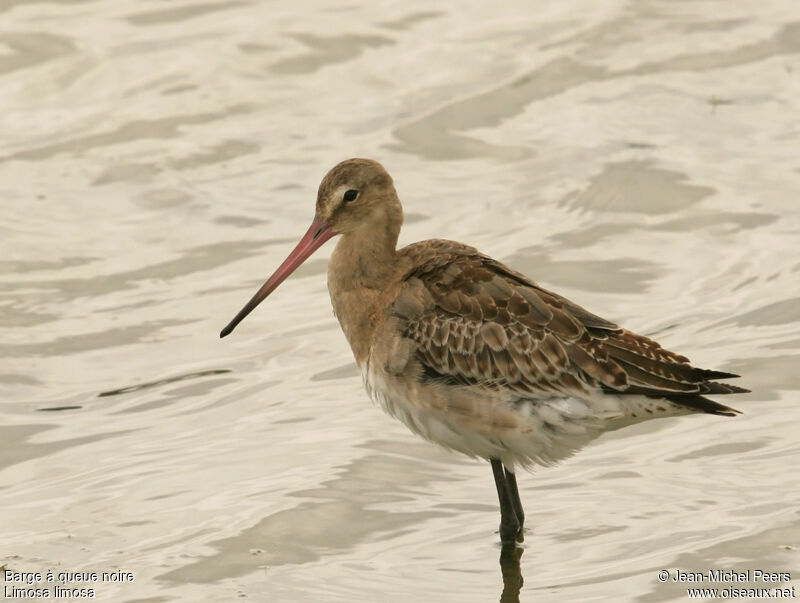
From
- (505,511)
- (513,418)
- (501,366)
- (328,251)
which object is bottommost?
(328,251)

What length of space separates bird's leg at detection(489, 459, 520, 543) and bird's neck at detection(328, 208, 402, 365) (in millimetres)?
863

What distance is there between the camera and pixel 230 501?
848cm

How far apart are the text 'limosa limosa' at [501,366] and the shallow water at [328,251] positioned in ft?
2.06

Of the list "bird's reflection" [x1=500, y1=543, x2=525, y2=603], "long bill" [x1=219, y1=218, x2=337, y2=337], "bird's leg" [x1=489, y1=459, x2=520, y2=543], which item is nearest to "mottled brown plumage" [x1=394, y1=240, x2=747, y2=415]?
"bird's leg" [x1=489, y1=459, x2=520, y2=543]

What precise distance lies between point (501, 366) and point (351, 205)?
1279 millimetres

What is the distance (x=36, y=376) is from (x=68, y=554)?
2.76 metres

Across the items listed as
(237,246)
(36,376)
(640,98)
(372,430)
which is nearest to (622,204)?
(640,98)

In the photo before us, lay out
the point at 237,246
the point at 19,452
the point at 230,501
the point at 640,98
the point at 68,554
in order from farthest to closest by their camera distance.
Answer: the point at 640,98 < the point at 237,246 < the point at 19,452 < the point at 230,501 < the point at 68,554

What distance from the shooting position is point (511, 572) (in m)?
7.48

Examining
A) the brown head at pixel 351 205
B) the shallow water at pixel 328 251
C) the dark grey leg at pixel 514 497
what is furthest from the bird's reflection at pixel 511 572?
the brown head at pixel 351 205

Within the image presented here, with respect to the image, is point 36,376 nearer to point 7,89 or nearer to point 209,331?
point 209,331

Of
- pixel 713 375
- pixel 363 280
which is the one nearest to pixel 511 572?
pixel 713 375

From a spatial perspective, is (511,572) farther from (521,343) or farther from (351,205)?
(351,205)

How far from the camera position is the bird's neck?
7926mm
